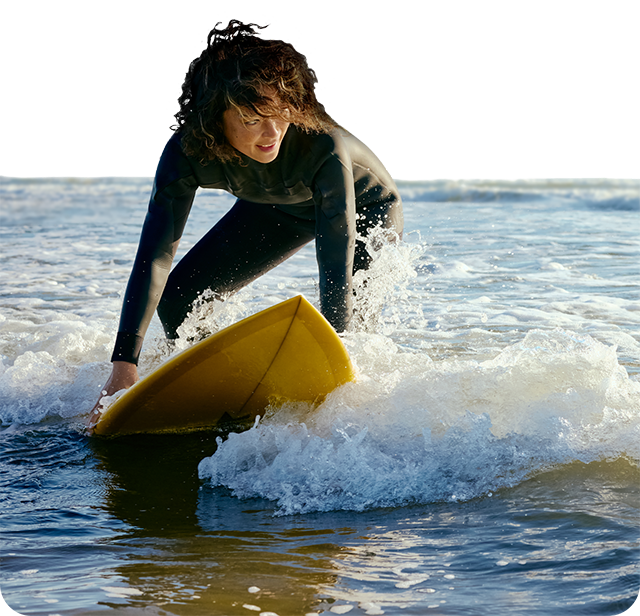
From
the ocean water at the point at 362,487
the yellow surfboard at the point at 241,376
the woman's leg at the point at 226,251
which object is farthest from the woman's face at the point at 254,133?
Answer: the ocean water at the point at 362,487

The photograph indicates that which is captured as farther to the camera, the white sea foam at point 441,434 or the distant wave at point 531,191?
the distant wave at point 531,191

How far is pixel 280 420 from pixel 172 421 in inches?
17.7

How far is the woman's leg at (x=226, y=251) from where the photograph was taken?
3393mm

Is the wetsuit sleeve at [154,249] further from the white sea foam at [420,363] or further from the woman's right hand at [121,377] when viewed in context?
the white sea foam at [420,363]

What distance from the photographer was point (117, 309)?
5539 mm

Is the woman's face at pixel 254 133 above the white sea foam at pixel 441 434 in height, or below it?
above

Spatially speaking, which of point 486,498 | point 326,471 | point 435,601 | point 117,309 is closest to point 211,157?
point 326,471

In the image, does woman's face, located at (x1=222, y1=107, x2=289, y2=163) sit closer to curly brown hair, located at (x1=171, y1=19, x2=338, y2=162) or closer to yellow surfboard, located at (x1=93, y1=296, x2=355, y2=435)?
curly brown hair, located at (x1=171, y1=19, x2=338, y2=162)

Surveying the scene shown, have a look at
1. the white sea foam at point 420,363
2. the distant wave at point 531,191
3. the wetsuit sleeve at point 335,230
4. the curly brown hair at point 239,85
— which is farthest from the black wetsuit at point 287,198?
the distant wave at point 531,191

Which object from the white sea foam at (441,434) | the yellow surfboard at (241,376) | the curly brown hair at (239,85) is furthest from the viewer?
the yellow surfboard at (241,376)

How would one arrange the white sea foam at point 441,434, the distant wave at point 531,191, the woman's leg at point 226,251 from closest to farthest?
the white sea foam at point 441,434 → the woman's leg at point 226,251 → the distant wave at point 531,191

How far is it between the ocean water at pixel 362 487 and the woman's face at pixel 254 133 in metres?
0.80

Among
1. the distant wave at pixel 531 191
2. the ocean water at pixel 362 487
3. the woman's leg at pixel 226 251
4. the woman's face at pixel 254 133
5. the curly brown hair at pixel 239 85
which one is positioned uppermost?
the distant wave at pixel 531 191

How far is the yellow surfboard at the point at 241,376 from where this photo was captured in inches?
106
